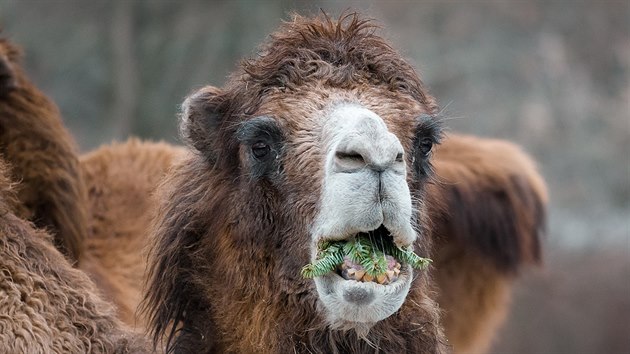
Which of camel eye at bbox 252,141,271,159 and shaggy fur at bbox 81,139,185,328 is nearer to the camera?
camel eye at bbox 252,141,271,159

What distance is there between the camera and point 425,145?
12.9 feet

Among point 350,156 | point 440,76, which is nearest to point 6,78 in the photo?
point 350,156

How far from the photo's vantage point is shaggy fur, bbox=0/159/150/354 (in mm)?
3531

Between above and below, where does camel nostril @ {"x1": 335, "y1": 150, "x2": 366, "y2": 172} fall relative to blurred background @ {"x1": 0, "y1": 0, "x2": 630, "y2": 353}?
below

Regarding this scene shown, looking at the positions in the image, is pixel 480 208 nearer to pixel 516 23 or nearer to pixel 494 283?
pixel 494 283

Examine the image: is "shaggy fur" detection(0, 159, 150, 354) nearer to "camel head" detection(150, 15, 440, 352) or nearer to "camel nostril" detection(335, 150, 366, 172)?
"camel head" detection(150, 15, 440, 352)

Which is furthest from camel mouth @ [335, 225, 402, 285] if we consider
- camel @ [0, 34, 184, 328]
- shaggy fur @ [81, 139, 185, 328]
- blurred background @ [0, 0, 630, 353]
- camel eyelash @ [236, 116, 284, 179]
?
blurred background @ [0, 0, 630, 353]

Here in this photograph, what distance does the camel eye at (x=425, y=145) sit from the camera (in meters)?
3.91

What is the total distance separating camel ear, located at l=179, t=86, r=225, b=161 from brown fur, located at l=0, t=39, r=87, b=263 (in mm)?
1187

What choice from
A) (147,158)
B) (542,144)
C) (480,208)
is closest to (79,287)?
(147,158)

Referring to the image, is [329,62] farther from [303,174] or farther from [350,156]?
[350,156]

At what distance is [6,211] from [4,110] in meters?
1.31

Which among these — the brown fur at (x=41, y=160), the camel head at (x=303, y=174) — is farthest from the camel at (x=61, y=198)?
the camel head at (x=303, y=174)

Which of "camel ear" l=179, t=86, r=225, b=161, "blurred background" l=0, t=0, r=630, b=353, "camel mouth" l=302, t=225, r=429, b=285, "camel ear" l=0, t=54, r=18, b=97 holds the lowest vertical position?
"camel mouth" l=302, t=225, r=429, b=285
